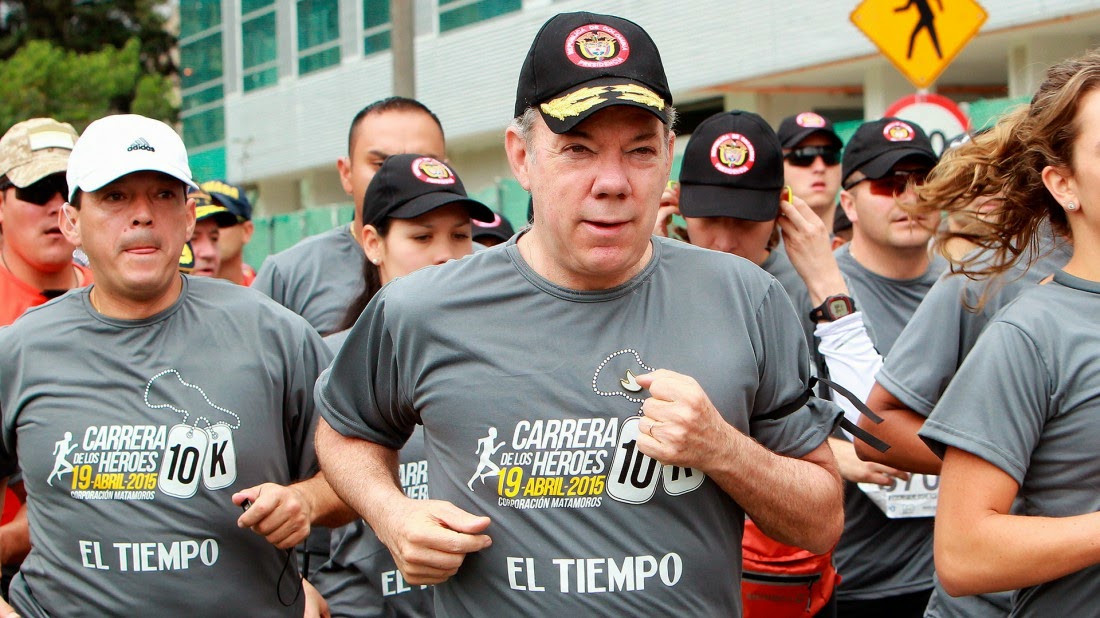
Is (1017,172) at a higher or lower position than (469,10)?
lower

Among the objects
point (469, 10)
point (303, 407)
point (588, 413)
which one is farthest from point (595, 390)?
point (469, 10)

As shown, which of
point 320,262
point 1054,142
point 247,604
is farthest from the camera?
point 320,262

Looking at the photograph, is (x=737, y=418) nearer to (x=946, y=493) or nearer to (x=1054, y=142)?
(x=946, y=493)

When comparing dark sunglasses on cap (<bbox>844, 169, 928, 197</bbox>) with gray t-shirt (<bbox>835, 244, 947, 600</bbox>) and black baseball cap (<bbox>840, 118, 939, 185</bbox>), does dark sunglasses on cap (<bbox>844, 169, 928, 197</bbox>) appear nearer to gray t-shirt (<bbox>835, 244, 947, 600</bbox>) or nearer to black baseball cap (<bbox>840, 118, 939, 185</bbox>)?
black baseball cap (<bbox>840, 118, 939, 185</bbox>)

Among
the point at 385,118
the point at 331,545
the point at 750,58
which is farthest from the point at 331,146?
the point at 331,545

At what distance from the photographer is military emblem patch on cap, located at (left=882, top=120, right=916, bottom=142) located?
5.08 metres

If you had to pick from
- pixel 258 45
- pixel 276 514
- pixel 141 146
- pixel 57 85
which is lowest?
pixel 276 514

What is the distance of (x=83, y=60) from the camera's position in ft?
98.2

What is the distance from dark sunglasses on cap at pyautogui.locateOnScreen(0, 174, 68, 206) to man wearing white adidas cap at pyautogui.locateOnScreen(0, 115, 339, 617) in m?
1.19

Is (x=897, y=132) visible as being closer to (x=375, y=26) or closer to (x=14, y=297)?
(x=14, y=297)

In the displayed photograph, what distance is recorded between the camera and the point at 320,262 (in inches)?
220

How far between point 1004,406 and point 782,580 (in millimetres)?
1726

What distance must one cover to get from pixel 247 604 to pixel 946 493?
1.97 metres

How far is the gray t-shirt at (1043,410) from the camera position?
105 inches
